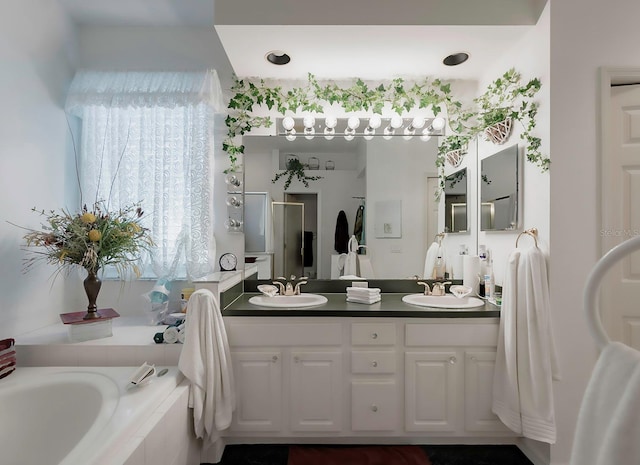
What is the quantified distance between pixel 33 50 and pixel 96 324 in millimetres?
1883

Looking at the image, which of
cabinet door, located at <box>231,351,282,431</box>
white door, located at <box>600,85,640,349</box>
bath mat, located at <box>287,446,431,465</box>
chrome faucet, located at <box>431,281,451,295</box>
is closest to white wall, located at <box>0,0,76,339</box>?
cabinet door, located at <box>231,351,282,431</box>

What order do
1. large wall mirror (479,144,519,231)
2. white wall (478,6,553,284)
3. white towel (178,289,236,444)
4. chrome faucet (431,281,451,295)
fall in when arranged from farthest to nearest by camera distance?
chrome faucet (431,281,451,295) < large wall mirror (479,144,519,231) < white wall (478,6,553,284) < white towel (178,289,236,444)

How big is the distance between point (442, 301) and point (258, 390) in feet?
4.53

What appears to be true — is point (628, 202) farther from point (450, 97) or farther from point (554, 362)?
point (450, 97)

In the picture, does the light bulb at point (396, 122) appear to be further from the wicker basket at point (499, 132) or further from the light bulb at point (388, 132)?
the wicker basket at point (499, 132)

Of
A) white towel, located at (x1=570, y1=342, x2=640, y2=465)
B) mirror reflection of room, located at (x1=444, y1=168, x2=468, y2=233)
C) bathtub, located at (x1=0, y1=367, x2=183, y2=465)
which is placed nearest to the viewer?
white towel, located at (x1=570, y1=342, x2=640, y2=465)

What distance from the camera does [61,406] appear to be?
63.3 inches

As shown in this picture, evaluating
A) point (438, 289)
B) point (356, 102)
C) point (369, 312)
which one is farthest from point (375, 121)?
point (369, 312)

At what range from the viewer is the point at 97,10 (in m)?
2.43

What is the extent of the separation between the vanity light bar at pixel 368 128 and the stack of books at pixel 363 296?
3.93 feet

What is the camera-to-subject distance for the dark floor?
6.37 feet

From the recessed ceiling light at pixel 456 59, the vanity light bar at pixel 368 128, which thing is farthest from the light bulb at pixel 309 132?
the recessed ceiling light at pixel 456 59

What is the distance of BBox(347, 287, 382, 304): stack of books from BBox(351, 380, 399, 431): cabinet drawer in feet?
1.67

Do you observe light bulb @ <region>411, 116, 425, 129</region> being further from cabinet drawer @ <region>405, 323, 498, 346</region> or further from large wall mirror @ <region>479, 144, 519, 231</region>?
cabinet drawer @ <region>405, 323, 498, 346</region>
